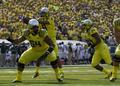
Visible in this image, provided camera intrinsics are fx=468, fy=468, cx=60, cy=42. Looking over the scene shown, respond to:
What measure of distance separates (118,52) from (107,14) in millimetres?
25972

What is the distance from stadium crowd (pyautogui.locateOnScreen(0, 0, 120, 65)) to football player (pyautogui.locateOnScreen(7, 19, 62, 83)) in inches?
689

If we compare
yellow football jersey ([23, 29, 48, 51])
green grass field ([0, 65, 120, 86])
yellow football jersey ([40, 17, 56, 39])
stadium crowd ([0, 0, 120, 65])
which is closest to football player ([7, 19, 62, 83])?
yellow football jersey ([23, 29, 48, 51])

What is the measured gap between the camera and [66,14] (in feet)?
123

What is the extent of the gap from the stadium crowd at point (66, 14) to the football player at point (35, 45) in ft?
57.4

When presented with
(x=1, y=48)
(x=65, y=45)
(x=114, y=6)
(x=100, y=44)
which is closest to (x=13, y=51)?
(x=1, y=48)

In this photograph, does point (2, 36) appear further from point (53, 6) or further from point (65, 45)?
point (53, 6)

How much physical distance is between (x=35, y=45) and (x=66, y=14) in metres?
24.7

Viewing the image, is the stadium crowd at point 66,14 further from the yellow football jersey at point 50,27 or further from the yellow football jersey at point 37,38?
the yellow football jersey at point 37,38

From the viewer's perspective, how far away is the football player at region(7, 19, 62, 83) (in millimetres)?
12711

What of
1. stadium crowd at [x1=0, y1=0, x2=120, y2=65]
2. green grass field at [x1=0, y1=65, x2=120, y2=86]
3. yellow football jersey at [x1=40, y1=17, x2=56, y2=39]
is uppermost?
stadium crowd at [x1=0, y1=0, x2=120, y2=65]

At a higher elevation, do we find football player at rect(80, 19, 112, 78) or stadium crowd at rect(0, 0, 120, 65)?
stadium crowd at rect(0, 0, 120, 65)

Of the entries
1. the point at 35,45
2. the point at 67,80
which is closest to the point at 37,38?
the point at 35,45

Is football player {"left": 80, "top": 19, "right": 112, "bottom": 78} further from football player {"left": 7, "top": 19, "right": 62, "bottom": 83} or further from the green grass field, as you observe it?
football player {"left": 7, "top": 19, "right": 62, "bottom": 83}

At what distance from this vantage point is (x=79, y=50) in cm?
2925
